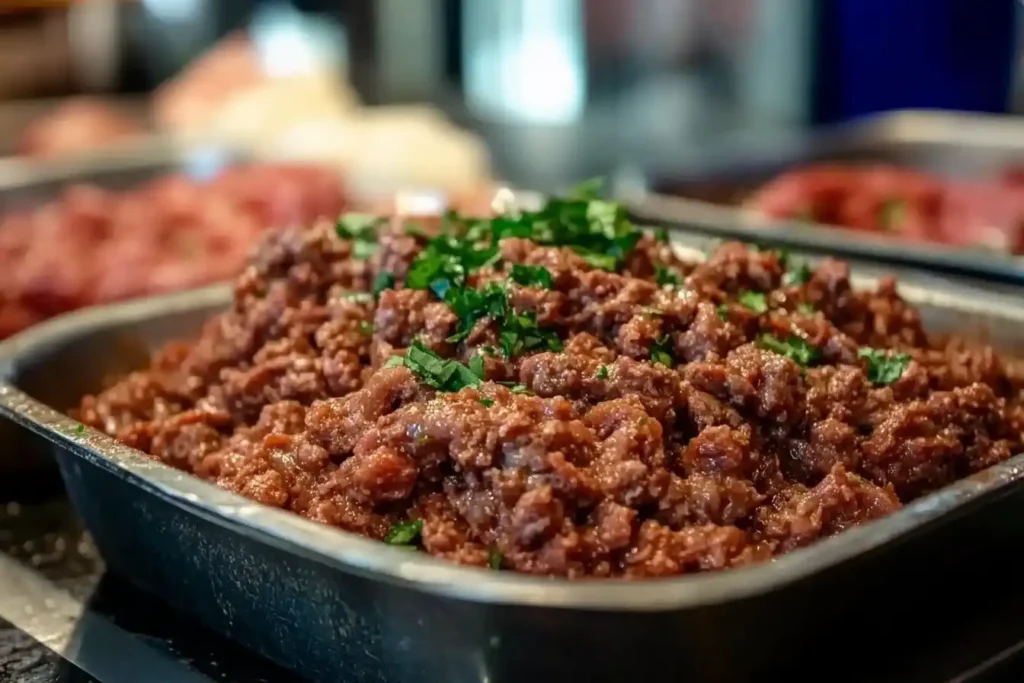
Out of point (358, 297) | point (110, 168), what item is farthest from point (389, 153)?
point (358, 297)

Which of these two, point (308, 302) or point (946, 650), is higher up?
point (308, 302)

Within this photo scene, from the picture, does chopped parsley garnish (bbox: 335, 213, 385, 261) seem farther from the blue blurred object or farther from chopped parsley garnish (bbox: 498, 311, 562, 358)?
the blue blurred object

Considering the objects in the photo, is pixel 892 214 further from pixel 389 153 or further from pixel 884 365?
pixel 389 153

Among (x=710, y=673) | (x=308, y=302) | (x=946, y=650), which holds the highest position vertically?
(x=308, y=302)

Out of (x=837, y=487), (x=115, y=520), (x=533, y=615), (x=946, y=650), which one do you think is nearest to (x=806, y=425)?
(x=837, y=487)

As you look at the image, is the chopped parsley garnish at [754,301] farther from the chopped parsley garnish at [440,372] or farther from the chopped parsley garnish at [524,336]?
the chopped parsley garnish at [440,372]

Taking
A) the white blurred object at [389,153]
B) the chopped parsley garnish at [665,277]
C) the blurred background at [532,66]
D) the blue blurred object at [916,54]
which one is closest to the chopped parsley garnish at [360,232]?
the chopped parsley garnish at [665,277]

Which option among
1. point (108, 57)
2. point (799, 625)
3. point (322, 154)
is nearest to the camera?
point (799, 625)

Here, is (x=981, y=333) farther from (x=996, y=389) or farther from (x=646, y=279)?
(x=646, y=279)
